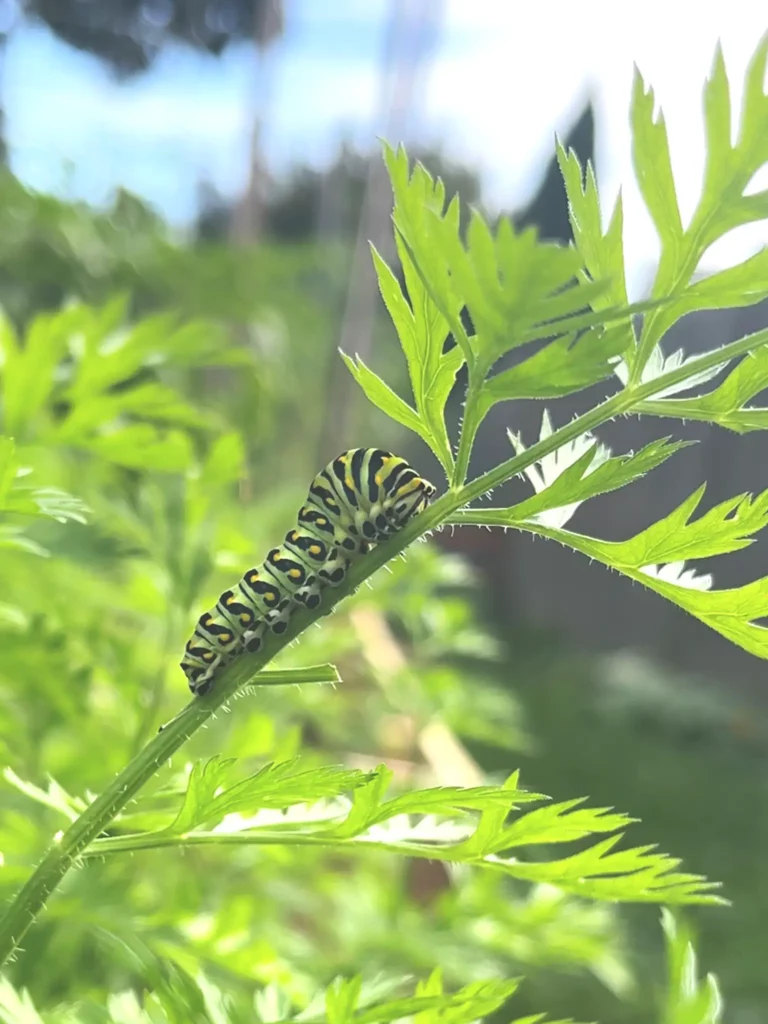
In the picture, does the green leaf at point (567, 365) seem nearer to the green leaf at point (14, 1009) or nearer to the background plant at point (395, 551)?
the background plant at point (395, 551)

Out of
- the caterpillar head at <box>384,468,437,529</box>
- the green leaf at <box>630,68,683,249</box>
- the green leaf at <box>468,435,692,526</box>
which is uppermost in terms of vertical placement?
the green leaf at <box>630,68,683,249</box>

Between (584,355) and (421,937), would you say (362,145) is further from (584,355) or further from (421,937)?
(584,355)

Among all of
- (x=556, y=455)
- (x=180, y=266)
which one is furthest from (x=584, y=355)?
(x=180, y=266)

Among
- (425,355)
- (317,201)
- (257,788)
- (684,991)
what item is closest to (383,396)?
(425,355)

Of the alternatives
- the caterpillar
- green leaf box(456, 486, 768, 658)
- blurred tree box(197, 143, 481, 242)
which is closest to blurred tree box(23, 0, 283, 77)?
blurred tree box(197, 143, 481, 242)

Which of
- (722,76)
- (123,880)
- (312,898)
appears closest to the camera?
(722,76)

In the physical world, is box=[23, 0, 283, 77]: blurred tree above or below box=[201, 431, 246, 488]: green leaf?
above

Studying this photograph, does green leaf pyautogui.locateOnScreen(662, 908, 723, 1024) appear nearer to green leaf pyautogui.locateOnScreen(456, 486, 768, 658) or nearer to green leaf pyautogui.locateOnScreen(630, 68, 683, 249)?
green leaf pyautogui.locateOnScreen(456, 486, 768, 658)
